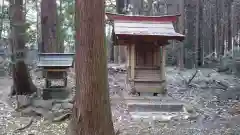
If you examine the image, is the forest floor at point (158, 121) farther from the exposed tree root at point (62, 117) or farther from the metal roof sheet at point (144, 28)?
the metal roof sheet at point (144, 28)

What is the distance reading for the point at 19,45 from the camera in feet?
28.7

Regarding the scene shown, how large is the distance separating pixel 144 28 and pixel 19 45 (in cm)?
362

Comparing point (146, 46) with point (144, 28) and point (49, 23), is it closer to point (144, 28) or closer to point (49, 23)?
point (144, 28)

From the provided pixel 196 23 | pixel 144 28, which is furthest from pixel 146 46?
pixel 196 23

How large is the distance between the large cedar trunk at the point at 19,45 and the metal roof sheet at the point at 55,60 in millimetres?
676

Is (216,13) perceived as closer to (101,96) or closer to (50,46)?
(50,46)

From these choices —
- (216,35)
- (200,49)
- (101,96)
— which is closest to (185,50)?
(200,49)

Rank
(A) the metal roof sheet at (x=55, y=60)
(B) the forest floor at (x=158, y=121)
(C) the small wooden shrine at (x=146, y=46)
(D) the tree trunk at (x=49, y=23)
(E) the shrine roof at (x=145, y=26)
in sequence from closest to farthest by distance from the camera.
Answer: (B) the forest floor at (x=158, y=121) → (A) the metal roof sheet at (x=55, y=60) → (E) the shrine roof at (x=145, y=26) → (C) the small wooden shrine at (x=146, y=46) → (D) the tree trunk at (x=49, y=23)

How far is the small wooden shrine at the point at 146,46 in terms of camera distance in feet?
30.8

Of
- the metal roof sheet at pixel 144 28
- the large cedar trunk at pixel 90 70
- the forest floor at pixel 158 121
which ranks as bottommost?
the forest floor at pixel 158 121

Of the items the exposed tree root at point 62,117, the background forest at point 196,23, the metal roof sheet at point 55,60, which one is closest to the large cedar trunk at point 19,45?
the metal roof sheet at point 55,60

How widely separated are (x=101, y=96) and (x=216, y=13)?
18356 millimetres

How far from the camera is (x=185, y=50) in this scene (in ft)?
63.1

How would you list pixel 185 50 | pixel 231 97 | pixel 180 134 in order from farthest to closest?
1. pixel 185 50
2. pixel 231 97
3. pixel 180 134
